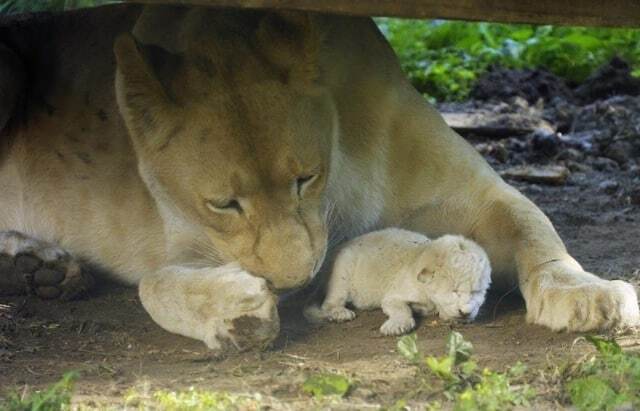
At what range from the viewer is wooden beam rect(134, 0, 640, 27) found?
3459 millimetres

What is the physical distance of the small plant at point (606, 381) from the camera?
9.26 ft

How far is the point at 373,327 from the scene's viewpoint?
3770 millimetres

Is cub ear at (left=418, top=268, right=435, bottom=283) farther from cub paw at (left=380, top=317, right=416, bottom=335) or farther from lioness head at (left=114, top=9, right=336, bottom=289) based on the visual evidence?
lioness head at (left=114, top=9, right=336, bottom=289)

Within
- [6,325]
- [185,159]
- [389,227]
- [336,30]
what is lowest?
[6,325]

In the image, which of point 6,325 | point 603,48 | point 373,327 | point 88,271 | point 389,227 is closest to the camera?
point 373,327

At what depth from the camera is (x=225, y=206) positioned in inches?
147

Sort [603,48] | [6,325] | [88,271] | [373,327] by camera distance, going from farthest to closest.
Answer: [603,48], [88,271], [6,325], [373,327]

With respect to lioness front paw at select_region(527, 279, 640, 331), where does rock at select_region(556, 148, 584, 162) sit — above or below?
above

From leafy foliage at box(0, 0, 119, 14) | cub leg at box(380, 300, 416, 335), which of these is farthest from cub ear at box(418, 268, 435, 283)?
leafy foliage at box(0, 0, 119, 14)

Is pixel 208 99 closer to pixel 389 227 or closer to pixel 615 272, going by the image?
pixel 389 227

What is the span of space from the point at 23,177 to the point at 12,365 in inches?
66.4

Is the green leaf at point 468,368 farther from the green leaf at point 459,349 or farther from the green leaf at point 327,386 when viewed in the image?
the green leaf at point 327,386

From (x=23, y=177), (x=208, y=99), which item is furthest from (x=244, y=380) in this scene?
(x=23, y=177)

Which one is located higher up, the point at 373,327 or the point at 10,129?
the point at 10,129
